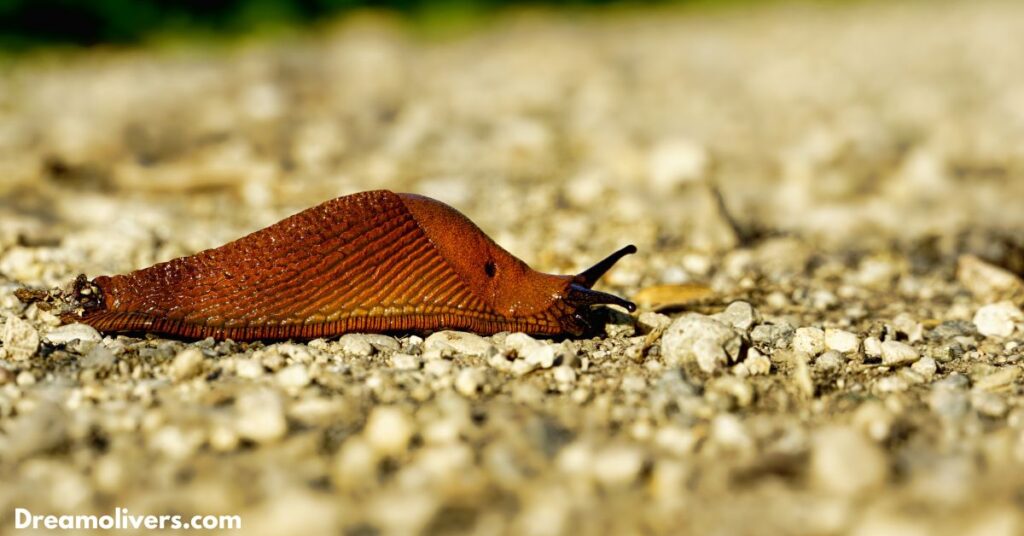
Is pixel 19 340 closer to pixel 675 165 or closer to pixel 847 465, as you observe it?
pixel 847 465

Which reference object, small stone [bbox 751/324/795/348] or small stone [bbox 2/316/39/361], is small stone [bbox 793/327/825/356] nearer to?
small stone [bbox 751/324/795/348]

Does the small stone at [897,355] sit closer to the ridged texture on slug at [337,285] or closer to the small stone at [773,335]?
the small stone at [773,335]

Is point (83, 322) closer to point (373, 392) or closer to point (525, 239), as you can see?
point (373, 392)

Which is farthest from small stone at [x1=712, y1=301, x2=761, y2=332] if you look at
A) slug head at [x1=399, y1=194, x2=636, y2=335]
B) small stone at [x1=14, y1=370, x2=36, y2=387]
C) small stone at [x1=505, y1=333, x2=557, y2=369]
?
small stone at [x1=14, y1=370, x2=36, y2=387]

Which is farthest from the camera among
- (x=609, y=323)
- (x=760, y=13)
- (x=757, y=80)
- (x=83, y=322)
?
(x=760, y=13)

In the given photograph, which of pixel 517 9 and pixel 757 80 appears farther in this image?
pixel 517 9

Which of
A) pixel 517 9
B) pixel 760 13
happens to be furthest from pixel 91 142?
pixel 760 13
